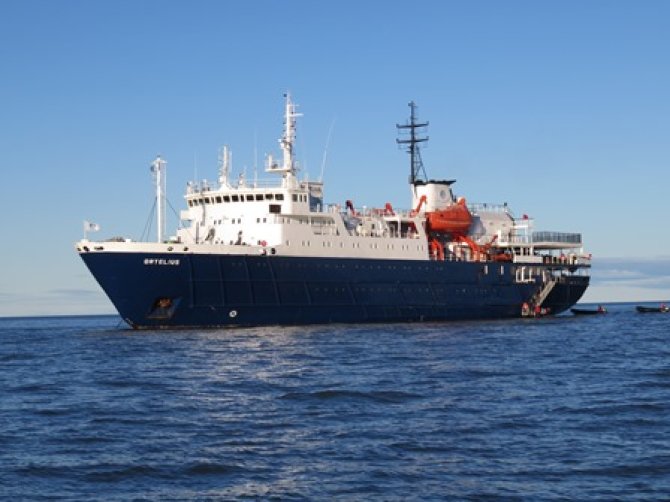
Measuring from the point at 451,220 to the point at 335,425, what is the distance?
4709 centimetres

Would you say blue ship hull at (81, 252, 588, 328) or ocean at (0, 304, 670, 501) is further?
blue ship hull at (81, 252, 588, 328)

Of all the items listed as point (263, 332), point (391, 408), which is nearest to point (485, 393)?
point (391, 408)

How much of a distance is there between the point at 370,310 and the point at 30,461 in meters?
40.3

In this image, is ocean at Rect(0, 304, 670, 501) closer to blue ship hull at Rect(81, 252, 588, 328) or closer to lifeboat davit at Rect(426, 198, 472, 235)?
blue ship hull at Rect(81, 252, 588, 328)

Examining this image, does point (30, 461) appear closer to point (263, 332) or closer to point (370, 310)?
point (263, 332)

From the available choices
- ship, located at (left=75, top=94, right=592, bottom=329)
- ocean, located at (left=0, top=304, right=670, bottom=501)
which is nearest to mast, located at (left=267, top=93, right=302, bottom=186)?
ship, located at (left=75, top=94, right=592, bottom=329)

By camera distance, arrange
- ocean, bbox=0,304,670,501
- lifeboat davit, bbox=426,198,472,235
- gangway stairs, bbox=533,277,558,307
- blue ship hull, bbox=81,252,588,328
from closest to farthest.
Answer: ocean, bbox=0,304,670,501
blue ship hull, bbox=81,252,588,328
lifeboat davit, bbox=426,198,472,235
gangway stairs, bbox=533,277,558,307

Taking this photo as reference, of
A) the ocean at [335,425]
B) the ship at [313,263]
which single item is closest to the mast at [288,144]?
the ship at [313,263]

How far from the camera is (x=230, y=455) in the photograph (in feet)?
54.1

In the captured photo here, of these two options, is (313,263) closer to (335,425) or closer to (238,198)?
(238,198)

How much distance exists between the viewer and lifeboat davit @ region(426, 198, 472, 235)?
64756mm

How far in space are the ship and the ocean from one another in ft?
37.7

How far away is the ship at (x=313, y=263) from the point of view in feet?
157

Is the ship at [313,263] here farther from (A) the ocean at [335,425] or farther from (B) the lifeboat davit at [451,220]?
(A) the ocean at [335,425]
